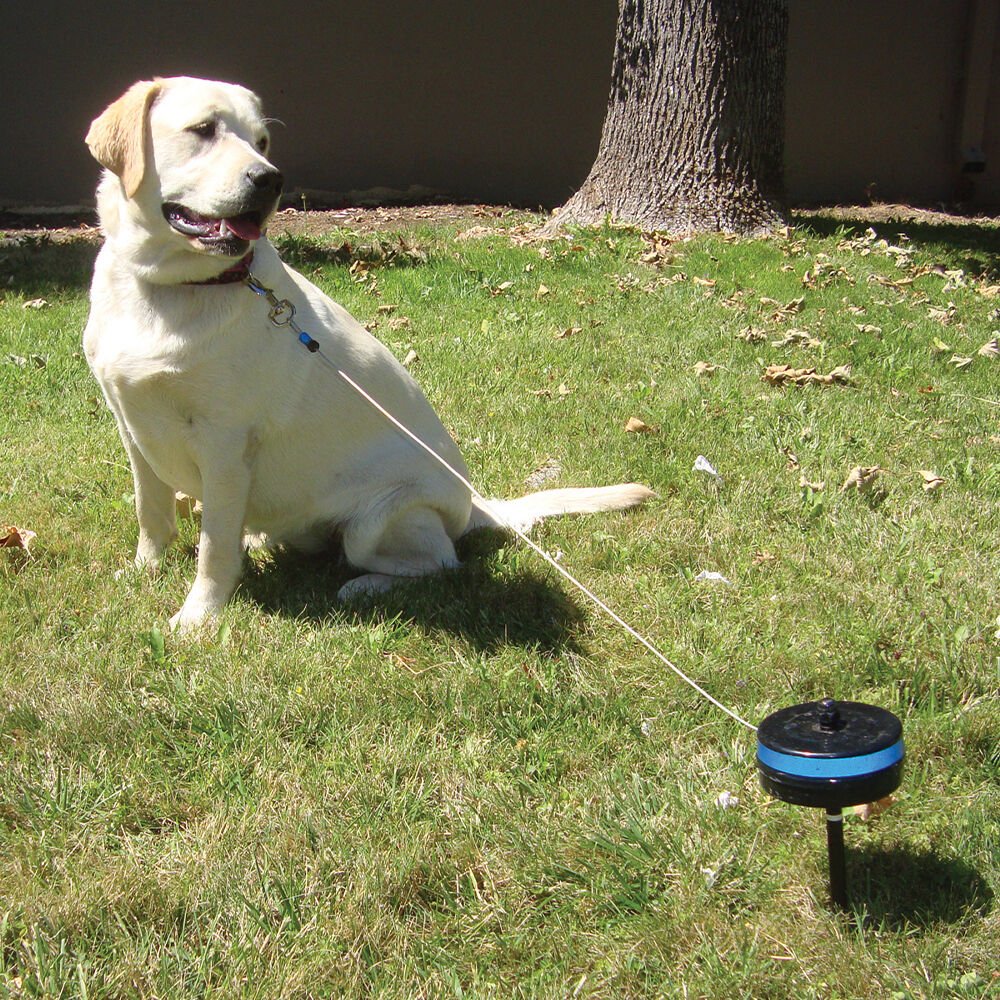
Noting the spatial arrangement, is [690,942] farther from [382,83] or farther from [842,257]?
[382,83]

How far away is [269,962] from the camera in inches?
78.3

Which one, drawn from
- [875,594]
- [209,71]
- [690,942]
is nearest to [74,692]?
[690,942]

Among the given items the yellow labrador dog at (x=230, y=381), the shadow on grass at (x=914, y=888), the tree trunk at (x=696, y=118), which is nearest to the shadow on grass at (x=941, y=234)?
the tree trunk at (x=696, y=118)

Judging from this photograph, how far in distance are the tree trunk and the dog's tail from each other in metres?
4.45

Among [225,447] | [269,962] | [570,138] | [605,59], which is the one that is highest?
[605,59]

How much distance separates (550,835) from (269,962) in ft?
2.11

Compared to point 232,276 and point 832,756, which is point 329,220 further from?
point 832,756

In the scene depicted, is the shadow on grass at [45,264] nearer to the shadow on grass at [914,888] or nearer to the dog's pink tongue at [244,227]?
the dog's pink tongue at [244,227]

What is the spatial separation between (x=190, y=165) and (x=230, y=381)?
614 millimetres

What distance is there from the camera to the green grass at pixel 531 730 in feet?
6.64

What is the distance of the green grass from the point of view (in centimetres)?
203

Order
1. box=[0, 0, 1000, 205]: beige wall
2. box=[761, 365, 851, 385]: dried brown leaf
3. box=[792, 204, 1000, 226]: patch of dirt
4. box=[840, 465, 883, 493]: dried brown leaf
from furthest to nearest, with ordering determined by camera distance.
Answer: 1. box=[792, 204, 1000, 226]: patch of dirt
2. box=[0, 0, 1000, 205]: beige wall
3. box=[761, 365, 851, 385]: dried brown leaf
4. box=[840, 465, 883, 493]: dried brown leaf

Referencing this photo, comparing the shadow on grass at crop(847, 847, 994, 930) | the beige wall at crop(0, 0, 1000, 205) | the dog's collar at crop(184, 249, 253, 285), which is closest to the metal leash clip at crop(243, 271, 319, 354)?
the dog's collar at crop(184, 249, 253, 285)

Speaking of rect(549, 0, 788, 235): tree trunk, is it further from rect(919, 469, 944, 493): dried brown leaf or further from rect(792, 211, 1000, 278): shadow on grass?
rect(919, 469, 944, 493): dried brown leaf
